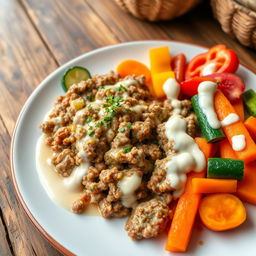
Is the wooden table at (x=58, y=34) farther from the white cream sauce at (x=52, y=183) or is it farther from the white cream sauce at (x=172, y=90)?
the white cream sauce at (x=172, y=90)

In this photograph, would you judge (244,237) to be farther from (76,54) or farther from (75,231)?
(76,54)

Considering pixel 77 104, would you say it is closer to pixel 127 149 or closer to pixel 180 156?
pixel 127 149

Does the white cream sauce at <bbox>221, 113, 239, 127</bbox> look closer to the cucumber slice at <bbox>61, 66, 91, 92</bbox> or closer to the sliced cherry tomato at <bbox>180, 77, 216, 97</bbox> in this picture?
the sliced cherry tomato at <bbox>180, 77, 216, 97</bbox>

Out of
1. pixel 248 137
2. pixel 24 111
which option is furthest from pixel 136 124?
pixel 24 111

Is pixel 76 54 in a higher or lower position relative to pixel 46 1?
lower

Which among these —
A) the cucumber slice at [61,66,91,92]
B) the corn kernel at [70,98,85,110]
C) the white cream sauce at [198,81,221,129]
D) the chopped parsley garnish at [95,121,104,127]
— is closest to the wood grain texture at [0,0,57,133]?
the cucumber slice at [61,66,91,92]

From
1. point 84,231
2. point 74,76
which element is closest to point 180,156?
point 84,231
